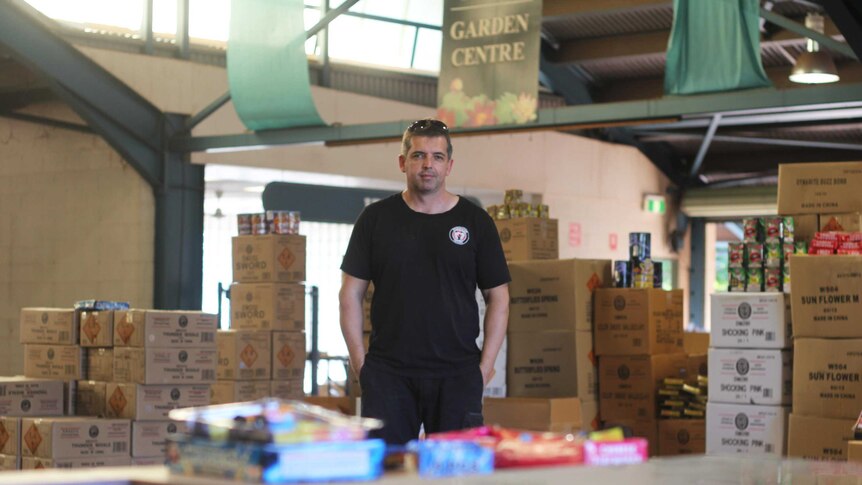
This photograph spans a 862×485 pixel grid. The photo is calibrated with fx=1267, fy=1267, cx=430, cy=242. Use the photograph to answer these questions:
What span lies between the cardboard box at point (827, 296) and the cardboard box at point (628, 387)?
1.98 meters

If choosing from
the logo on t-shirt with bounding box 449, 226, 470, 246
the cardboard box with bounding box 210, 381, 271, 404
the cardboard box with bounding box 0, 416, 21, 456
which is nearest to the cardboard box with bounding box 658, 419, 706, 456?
the cardboard box with bounding box 210, 381, 271, 404

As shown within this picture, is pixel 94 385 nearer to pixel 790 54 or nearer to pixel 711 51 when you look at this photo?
pixel 711 51

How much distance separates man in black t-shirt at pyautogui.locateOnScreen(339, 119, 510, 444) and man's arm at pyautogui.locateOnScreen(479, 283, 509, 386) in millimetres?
90

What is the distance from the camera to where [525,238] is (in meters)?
8.02

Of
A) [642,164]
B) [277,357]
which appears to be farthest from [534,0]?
[642,164]

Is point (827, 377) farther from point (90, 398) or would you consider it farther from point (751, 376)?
point (90, 398)

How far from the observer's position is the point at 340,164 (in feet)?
37.8

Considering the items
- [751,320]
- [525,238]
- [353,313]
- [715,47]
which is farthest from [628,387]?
[353,313]

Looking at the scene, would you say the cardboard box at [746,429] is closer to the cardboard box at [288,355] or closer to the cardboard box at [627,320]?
the cardboard box at [627,320]

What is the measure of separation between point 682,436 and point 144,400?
3297 millimetres

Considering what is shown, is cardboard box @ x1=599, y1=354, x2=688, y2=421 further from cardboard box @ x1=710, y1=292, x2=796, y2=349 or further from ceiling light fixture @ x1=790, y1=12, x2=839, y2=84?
ceiling light fixture @ x1=790, y1=12, x2=839, y2=84

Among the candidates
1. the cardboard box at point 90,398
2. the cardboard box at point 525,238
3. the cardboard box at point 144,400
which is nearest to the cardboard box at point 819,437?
the cardboard box at point 525,238

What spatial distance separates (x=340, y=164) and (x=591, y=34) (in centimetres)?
340

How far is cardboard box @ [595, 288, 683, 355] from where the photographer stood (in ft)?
25.6
